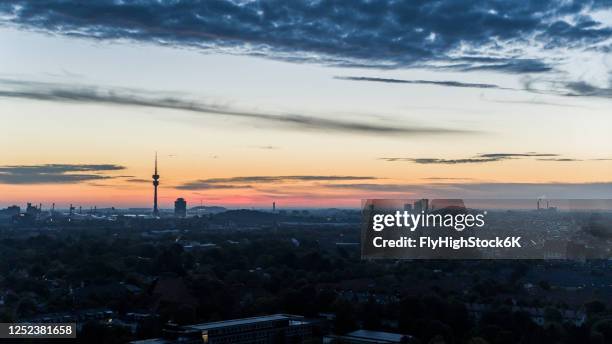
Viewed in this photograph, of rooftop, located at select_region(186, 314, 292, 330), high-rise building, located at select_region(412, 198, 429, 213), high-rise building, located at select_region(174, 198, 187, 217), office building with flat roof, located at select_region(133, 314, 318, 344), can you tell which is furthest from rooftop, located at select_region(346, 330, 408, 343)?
high-rise building, located at select_region(174, 198, 187, 217)

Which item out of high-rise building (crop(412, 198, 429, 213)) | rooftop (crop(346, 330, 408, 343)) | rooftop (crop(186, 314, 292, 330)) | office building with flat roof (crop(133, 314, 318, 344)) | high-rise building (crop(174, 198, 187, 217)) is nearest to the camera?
office building with flat roof (crop(133, 314, 318, 344))

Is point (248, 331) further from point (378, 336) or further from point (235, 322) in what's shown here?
point (378, 336)

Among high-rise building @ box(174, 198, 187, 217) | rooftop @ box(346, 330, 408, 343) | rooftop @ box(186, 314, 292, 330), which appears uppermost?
high-rise building @ box(174, 198, 187, 217)

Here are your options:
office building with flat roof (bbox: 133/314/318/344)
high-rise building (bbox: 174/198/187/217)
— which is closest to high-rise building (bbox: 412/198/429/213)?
office building with flat roof (bbox: 133/314/318/344)

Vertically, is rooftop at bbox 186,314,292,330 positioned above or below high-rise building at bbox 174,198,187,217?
below

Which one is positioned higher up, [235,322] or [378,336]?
[235,322]

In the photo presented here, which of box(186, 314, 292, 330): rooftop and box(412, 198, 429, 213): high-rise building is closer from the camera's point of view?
box(186, 314, 292, 330): rooftop

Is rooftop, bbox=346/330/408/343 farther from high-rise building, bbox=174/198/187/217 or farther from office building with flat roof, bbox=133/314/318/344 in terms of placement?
high-rise building, bbox=174/198/187/217

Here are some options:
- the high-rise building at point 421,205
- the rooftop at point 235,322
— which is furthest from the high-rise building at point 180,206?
the rooftop at point 235,322

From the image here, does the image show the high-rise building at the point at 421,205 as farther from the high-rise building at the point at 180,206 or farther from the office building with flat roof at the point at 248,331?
the high-rise building at the point at 180,206

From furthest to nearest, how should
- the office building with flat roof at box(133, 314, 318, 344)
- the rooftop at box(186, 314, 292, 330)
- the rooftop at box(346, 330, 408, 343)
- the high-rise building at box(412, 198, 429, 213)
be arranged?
the high-rise building at box(412, 198, 429, 213)
the rooftop at box(186, 314, 292, 330)
the rooftop at box(346, 330, 408, 343)
the office building with flat roof at box(133, 314, 318, 344)

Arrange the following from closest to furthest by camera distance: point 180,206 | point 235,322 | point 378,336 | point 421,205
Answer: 1. point 378,336
2. point 235,322
3. point 421,205
4. point 180,206

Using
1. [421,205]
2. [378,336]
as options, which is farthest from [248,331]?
[421,205]
